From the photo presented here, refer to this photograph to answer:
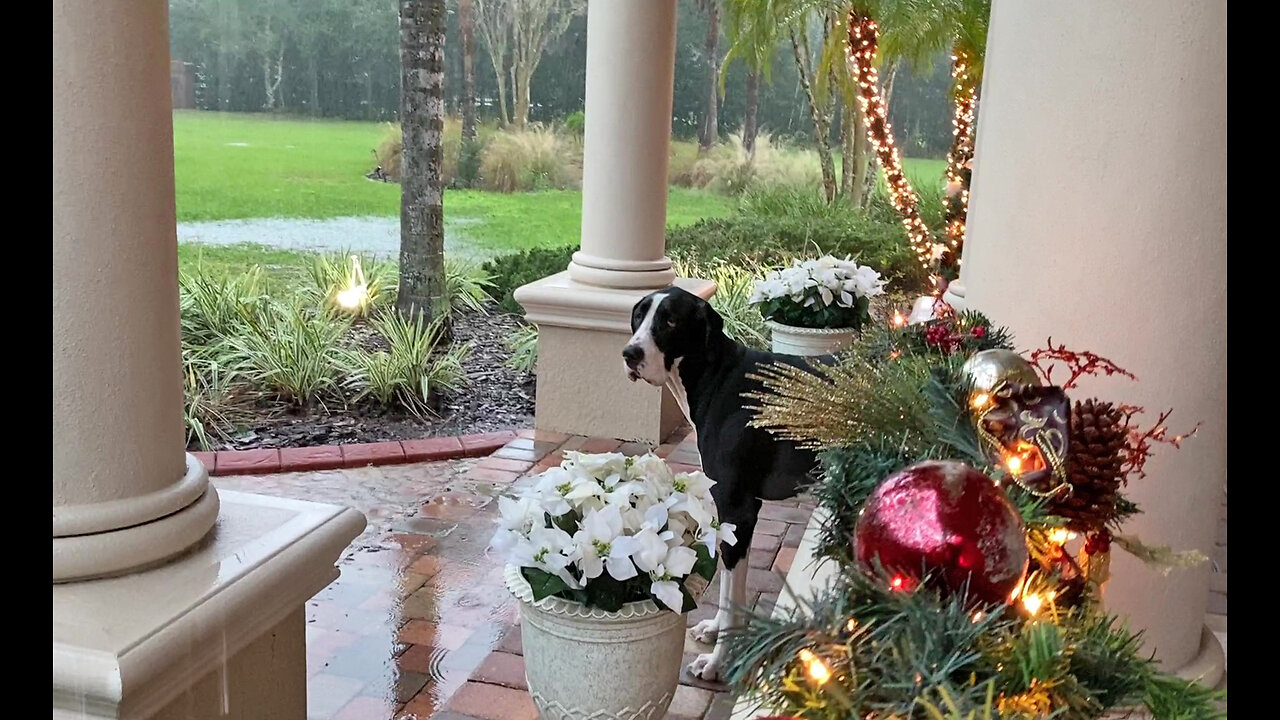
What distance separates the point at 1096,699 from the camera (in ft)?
3.44

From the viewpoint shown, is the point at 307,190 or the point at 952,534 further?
the point at 307,190

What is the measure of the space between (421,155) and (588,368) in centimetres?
262

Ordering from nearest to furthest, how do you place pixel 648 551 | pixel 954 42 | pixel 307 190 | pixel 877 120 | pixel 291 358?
pixel 648 551 → pixel 291 358 → pixel 877 120 → pixel 954 42 → pixel 307 190

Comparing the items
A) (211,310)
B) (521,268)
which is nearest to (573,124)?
(521,268)

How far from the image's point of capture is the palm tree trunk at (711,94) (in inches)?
524

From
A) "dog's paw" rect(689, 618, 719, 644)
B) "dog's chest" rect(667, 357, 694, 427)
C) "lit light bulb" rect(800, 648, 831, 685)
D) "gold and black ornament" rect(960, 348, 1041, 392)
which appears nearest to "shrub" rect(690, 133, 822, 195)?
"dog's chest" rect(667, 357, 694, 427)

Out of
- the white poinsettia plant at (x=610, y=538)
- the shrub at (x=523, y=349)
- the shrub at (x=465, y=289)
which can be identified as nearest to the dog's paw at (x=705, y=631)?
the white poinsettia plant at (x=610, y=538)

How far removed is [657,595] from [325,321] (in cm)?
562

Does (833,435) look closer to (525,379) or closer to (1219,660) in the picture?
(1219,660)

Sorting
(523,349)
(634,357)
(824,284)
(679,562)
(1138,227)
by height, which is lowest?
(523,349)

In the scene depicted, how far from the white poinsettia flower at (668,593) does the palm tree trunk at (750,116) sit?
11.7 metres

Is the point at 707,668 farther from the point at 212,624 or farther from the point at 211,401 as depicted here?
the point at 211,401

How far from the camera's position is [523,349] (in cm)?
744

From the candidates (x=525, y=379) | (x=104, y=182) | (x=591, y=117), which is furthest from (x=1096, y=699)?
(x=525, y=379)
